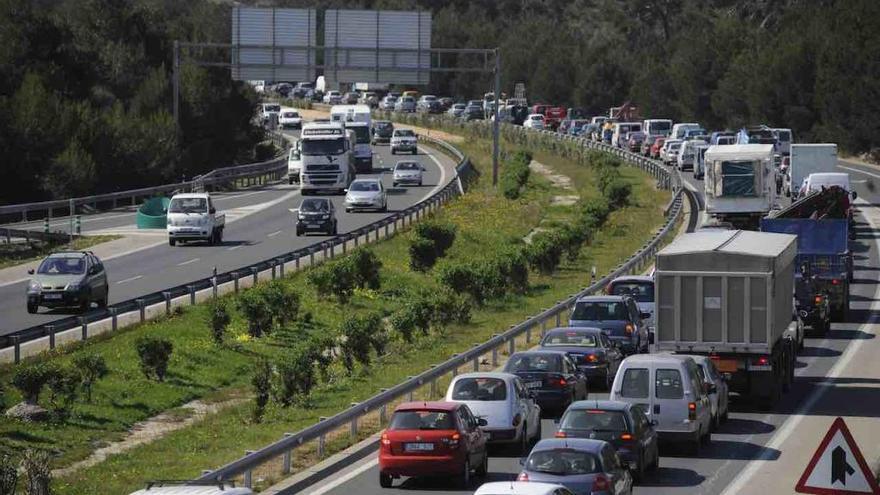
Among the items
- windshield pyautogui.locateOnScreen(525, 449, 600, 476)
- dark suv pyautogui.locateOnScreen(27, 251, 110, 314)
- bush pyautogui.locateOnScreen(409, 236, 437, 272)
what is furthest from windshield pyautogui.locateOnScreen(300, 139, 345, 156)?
windshield pyautogui.locateOnScreen(525, 449, 600, 476)

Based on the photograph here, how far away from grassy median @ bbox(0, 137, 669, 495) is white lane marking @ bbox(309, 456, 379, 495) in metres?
0.80

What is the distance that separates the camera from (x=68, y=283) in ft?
142

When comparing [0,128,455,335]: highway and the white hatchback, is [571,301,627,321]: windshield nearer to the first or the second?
the white hatchback

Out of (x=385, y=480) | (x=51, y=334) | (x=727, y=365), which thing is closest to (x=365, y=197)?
(x=51, y=334)

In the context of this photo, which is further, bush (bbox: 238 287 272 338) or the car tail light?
bush (bbox: 238 287 272 338)

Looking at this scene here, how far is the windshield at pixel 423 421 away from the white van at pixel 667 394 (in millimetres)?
4197

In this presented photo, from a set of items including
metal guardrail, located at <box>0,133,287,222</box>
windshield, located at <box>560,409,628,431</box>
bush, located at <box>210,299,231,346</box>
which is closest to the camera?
windshield, located at <box>560,409,628,431</box>

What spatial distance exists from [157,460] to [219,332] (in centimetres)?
1488

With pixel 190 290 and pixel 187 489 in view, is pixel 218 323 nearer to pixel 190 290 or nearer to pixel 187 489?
pixel 190 290

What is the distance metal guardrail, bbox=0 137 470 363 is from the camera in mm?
36500

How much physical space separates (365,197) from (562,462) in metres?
56.6

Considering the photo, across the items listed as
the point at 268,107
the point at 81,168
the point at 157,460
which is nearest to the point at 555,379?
the point at 157,460

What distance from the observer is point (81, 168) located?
80438 millimetres

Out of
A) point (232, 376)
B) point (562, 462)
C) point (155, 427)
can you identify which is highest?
point (562, 462)
